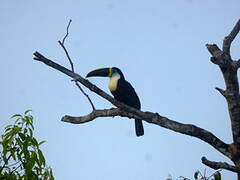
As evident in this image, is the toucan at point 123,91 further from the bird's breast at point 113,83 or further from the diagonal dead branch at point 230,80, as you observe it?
the diagonal dead branch at point 230,80

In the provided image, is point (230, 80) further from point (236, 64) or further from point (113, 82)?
point (113, 82)

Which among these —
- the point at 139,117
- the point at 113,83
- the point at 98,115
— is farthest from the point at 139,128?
the point at 139,117

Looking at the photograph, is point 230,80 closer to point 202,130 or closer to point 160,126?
point 202,130

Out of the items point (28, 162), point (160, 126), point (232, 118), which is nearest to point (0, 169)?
point (28, 162)

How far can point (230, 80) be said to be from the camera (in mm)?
4297

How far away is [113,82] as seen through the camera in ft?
28.3

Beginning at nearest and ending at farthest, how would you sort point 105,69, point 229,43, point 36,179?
point 36,179 → point 229,43 → point 105,69

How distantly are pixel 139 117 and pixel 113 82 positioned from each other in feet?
13.3

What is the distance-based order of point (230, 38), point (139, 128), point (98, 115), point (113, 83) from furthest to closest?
point (113, 83) < point (139, 128) < point (98, 115) < point (230, 38)

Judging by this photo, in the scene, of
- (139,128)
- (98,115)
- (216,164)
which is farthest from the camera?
(139,128)

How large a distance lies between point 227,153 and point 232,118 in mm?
366

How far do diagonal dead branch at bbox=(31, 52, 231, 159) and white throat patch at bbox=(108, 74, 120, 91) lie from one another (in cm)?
336

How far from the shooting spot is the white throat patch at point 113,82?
8.46 meters

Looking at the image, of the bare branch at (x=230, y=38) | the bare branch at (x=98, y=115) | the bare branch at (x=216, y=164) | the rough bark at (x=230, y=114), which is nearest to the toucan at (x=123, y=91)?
the bare branch at (x=98, y=115)
